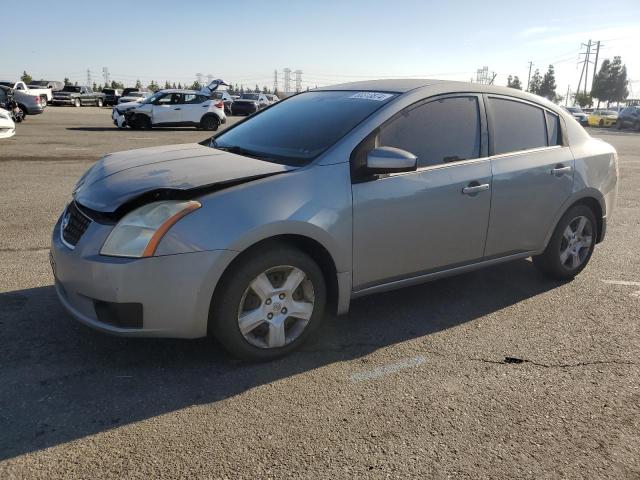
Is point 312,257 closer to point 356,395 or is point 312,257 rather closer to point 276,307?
point 276,307

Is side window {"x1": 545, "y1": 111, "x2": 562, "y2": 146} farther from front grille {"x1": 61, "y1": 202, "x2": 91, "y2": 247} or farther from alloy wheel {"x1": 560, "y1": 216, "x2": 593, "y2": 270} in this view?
front grille {"x1": 61, "y1": 202, "x2": 91, "y2": 247}

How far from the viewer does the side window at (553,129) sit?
4.69 meters

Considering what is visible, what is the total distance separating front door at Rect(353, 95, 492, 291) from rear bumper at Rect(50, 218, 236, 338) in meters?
0.98

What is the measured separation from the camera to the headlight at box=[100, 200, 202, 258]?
2904 mm

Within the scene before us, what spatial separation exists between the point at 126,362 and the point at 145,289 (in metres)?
0.60

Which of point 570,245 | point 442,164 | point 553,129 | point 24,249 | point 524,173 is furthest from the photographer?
point 24,249

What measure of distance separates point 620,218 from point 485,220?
471 cm

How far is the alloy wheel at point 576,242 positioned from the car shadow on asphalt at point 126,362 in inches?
28.1

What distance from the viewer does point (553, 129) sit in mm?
4719

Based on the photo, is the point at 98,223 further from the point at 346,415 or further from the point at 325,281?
the point at 346,415

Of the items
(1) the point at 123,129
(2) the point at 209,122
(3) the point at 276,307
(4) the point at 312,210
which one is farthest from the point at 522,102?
(2) the point at 209,122

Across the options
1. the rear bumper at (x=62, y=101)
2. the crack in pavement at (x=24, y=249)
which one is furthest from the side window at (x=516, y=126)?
the rear bumper at (x=62, y=101)

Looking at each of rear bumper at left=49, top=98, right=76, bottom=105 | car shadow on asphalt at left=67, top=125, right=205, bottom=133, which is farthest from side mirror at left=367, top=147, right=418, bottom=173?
rear bumper at left=49, top=98, right=76, bottom=105

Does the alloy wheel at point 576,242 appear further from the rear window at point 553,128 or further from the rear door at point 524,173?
the rear window at point 553,128
